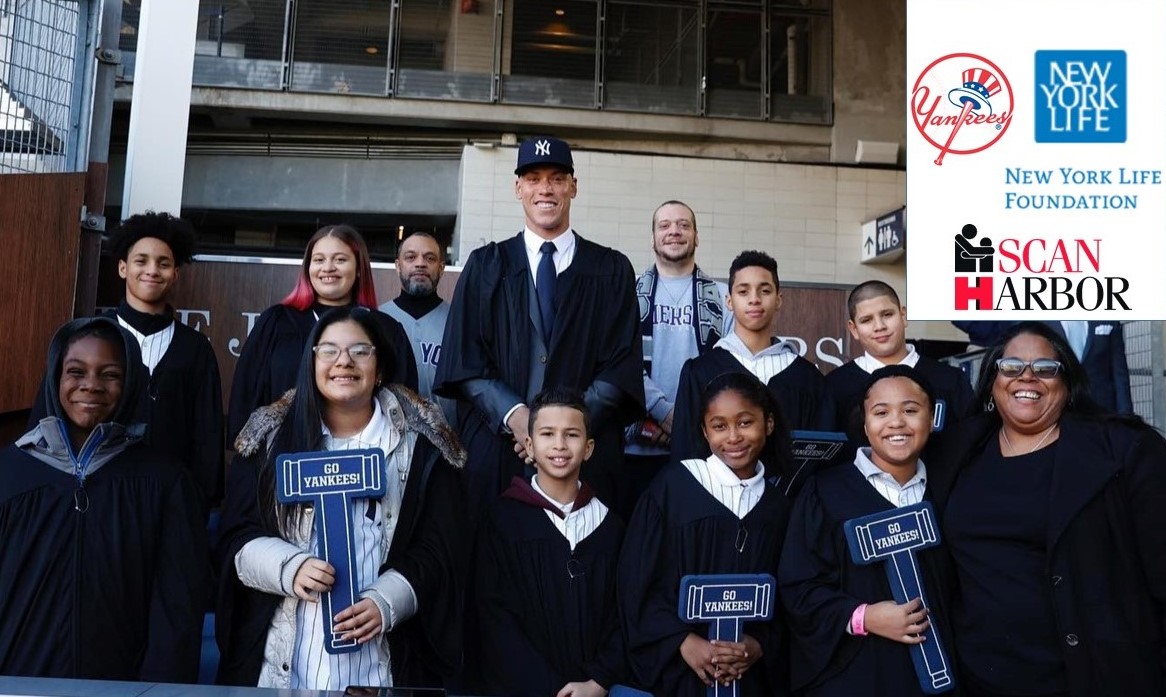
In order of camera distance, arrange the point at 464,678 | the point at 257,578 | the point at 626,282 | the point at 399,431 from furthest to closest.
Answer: the point at 626,282
the point at 464,678
the point at 399,431
the point at 257,578

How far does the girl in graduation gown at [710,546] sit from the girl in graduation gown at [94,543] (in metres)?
1.31

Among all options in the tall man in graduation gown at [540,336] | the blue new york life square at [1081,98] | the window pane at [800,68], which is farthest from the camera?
the window pane at [800,68]

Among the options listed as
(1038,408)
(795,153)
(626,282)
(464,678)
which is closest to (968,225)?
(1038,408)

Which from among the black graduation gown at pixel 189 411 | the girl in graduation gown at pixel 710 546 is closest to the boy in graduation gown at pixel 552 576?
the girl in graduation gown at pixel 710 546

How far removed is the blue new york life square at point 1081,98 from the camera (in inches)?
137

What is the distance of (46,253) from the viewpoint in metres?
4.75

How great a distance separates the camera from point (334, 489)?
3039mm

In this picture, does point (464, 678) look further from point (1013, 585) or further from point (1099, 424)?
point (1099, 424)

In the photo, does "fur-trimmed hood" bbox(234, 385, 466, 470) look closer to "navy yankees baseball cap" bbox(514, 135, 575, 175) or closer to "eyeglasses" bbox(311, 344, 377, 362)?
"eyeglasses" bbox(311, 344, 377, 362)

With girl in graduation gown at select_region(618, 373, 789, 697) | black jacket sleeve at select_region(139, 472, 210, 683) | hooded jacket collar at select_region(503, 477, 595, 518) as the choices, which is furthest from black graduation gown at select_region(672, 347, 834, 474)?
black jacket sleeve at select_region(139, 472, 210, 683)

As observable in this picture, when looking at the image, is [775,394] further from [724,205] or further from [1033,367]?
[724,205]

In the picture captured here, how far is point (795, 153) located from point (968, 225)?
833cm

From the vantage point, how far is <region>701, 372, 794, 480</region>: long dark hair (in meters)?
3.77

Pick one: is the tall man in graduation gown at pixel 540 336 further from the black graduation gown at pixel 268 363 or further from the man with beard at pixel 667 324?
the man with beard at pixel 667 324
